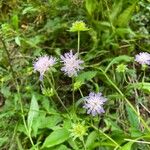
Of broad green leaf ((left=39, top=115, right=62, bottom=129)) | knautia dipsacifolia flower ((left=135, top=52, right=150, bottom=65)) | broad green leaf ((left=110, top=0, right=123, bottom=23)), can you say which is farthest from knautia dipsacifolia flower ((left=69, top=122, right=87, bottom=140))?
broad green leaf ((left=110, top=0, right=123, bottom=23))

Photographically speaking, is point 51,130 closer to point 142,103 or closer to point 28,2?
point 142,103

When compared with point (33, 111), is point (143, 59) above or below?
above

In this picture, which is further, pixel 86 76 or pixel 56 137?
pixel 86 76

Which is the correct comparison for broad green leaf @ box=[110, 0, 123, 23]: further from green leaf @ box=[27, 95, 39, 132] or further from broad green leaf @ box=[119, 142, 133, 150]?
broad green leaf @ box=[119, 142, 133, 150]

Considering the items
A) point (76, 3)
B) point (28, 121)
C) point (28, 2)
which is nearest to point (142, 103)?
point (28, 121)

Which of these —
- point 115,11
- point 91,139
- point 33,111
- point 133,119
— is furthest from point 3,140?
point 115,11

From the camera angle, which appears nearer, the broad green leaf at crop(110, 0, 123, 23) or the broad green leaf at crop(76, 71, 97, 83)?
the broad green leaf at crop(76, 71, 97, 83)

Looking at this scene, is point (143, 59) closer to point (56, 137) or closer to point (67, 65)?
point (67, 65)

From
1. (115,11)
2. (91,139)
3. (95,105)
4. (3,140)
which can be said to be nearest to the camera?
(95,105)
